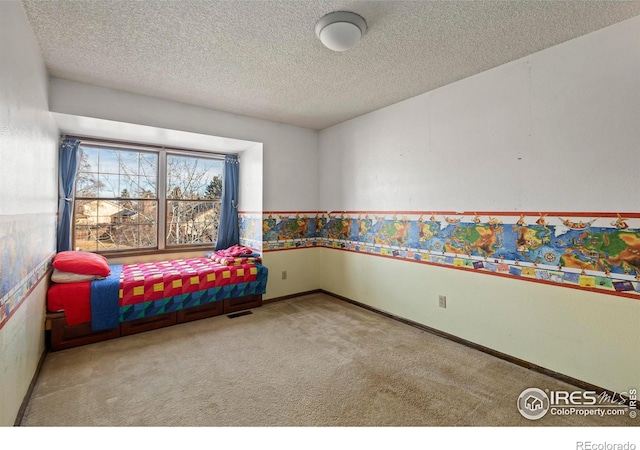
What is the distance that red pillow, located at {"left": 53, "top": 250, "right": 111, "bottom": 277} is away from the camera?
9.18ft

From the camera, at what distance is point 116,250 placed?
3879 mm

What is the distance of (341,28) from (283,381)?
2.49 metres

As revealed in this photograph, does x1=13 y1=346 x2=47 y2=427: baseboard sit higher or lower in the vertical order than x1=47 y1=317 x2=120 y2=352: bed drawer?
lower

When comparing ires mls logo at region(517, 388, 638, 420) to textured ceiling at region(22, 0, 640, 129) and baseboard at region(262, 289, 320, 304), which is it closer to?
textured ceiling at region(22, 0, 640, 129)

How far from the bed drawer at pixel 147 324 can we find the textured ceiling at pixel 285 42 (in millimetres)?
2401

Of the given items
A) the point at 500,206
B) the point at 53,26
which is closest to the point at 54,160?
the point at 53,26

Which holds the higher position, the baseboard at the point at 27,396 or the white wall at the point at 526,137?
the white wall at the point at 526,137

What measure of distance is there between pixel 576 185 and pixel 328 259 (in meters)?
2.97

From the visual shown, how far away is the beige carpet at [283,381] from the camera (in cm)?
179

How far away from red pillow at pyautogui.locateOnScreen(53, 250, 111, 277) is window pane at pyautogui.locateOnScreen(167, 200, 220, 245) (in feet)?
4.01

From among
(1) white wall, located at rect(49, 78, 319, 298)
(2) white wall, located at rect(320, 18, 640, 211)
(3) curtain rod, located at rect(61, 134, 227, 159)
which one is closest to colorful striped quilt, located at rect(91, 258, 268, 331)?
(1) white wall, located at rect(49, 78, 319, 298)

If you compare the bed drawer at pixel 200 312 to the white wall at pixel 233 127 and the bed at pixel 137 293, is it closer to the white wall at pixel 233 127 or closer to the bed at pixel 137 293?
the bed at pixel 137 293

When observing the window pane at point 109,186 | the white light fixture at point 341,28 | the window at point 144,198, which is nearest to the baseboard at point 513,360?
the white light fixture at point 341,28

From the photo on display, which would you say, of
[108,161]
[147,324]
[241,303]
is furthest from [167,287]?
[108,161]
